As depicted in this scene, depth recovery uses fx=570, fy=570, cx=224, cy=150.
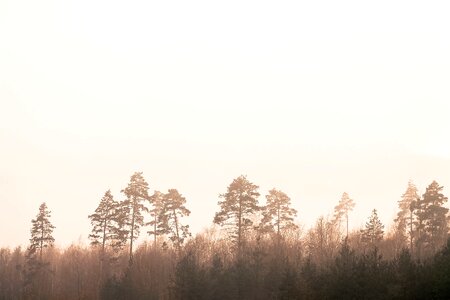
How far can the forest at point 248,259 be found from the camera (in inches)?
1499

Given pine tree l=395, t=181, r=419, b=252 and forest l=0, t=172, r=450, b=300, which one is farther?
pine tree l=395, t=181, r=419, b=252

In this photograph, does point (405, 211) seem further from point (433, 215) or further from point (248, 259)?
point (248, 259)

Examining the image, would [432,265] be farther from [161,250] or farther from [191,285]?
[161,250]

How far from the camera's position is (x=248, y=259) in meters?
58.7

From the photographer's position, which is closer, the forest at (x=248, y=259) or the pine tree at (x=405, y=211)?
the forest at (x=248, y=259)

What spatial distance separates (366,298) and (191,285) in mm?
17637

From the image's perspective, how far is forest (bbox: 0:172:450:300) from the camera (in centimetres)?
3806

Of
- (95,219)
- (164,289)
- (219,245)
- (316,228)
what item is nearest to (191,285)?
(164,289)

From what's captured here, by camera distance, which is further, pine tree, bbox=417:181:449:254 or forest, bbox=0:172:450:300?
pine tree, bbox=417:181:449:254

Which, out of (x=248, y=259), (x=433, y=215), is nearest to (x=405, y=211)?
(x=433, y=215)

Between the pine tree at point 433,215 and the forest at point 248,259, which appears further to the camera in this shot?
the pine tree at point 433,215

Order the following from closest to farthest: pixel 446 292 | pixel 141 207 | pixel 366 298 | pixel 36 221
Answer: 1. pixel 446 292
2. pixel 366 298
3. pixel 141 207
4. pixel 36 221

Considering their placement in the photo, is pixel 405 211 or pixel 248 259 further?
pixel 405 211

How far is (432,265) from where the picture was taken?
38.1m
